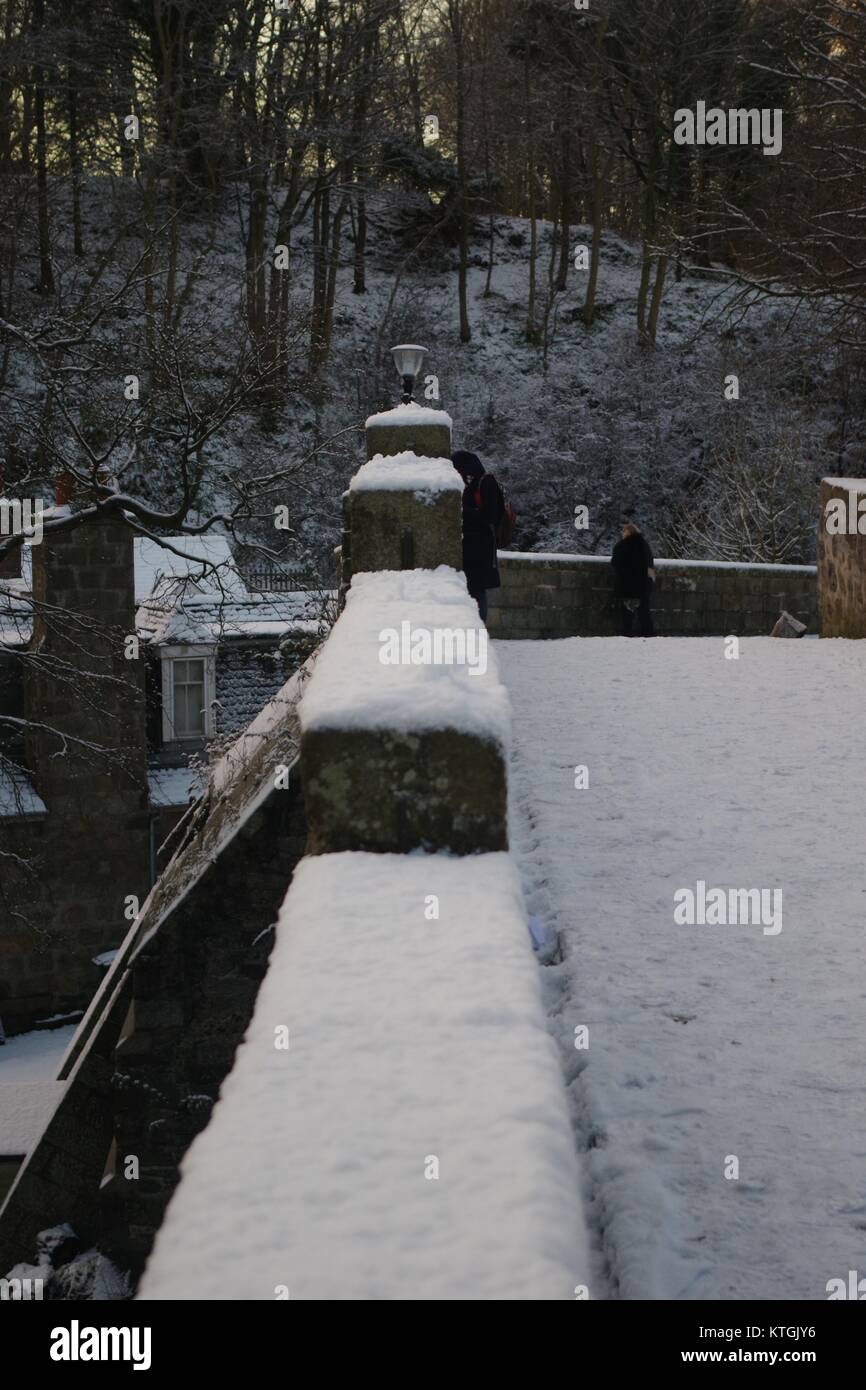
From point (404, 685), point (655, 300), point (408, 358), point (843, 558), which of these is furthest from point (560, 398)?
point (404, 685)

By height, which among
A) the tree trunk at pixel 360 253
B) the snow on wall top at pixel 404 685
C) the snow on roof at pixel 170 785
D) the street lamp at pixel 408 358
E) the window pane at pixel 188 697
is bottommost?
the snow on roof at pixel 170 785

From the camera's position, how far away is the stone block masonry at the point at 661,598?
15.9m

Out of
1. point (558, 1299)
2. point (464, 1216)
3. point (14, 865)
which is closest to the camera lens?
point (558, 1299)

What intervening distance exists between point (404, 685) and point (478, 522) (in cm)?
743

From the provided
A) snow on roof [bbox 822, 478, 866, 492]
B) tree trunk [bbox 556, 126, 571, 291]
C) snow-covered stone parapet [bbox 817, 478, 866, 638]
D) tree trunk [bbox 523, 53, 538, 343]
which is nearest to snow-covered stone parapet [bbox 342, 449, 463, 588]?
snow-covered stone parapet [bbox 817, 478, 866, 638]

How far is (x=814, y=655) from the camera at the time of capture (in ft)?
40.4

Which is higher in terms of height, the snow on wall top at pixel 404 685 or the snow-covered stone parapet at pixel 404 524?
the snow-covered stone parapet at pixel 404 524

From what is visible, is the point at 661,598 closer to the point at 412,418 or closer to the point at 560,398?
the point at 412,418

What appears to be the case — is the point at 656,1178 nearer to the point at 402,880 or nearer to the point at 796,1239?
the point at 796,1239

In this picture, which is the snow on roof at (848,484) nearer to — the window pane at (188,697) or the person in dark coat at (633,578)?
the person in dark coat at (633,578)

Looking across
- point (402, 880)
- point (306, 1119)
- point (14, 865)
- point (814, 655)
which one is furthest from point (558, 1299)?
point (14, 865)

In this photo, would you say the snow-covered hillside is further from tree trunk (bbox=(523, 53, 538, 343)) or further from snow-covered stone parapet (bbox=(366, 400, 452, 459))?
snow-covered stone parapet (bbox=(366, 400, 452, 459))

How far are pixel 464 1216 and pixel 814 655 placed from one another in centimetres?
1069

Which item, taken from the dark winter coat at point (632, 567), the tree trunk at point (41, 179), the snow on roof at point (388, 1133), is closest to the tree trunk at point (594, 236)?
the tree trunk at point (41, 179)
